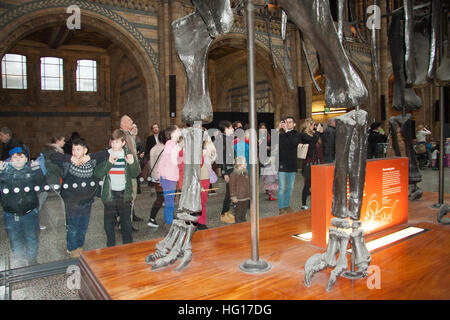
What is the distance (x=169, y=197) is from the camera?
14.3 ft

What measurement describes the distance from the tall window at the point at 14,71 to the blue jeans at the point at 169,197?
1385 cm

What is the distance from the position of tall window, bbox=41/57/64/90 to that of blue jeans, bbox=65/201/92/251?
47.3 ft

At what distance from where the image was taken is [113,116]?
55.2 ft

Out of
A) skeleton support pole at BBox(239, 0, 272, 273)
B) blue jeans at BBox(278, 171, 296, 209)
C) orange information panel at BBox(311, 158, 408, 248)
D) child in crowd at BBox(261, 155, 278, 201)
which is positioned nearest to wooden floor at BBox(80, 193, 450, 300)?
skeleton support pole at BBox(239, 0, 272, 273)

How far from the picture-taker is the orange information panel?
2795 mm

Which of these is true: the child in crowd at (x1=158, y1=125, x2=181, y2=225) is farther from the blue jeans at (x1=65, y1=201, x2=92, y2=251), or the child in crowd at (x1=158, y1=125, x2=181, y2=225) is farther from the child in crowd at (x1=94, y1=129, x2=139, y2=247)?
the blue jeans at (x1=65, y1=201, x2=92, y2=251)

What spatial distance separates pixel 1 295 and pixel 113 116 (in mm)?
15446

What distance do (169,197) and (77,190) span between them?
1252 mm

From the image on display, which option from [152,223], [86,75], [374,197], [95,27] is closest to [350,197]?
[374,197]

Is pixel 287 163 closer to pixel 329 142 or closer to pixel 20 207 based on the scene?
pixel 329 142

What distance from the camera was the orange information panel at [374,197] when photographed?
110 inches
